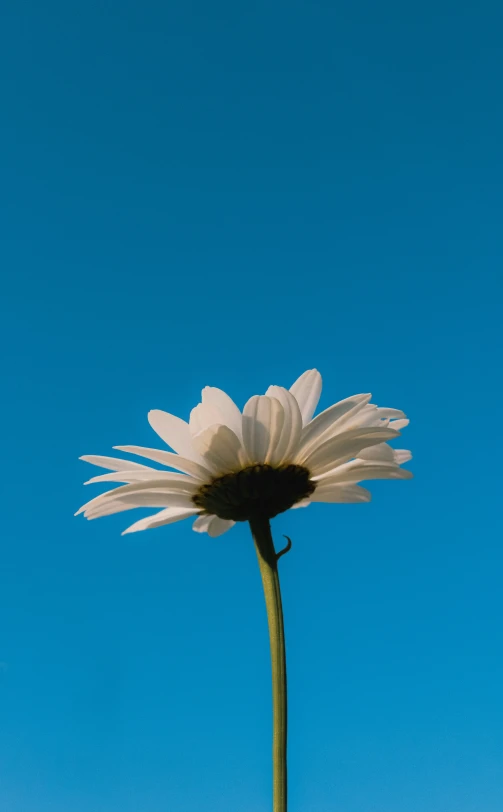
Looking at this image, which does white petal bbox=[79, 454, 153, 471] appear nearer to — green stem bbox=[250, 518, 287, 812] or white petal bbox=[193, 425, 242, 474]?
white petal bbox=[193, 425, 242, 474]

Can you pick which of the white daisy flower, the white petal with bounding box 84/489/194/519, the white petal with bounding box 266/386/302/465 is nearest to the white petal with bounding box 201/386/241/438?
the white daisy flower

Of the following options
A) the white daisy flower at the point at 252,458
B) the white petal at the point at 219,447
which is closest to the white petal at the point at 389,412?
the white daisy flower at the point at 252,458

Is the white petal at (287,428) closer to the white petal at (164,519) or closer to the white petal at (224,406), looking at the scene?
the white petal at (224,406)

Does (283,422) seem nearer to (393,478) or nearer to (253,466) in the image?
(253,466)

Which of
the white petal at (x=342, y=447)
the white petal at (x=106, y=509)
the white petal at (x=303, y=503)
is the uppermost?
the white petal at (x=342, y=447)

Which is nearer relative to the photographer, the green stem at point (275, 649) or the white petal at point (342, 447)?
the green stem at point (275, 649)

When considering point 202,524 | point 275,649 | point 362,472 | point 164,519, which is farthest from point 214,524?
point 275,649

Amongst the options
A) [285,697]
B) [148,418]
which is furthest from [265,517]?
[285,697]

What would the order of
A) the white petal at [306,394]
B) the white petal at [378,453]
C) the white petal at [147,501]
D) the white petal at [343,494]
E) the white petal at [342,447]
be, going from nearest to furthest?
the white petal at [342,447] → the white petal at [147,501] → the white petal at [378,453] → the white petal at [343,494] → the white petal at [306,394]
